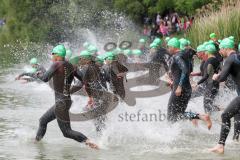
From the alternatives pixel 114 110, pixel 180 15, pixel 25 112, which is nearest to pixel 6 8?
pixel 180 15

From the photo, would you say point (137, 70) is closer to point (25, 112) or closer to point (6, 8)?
point (25, 112)

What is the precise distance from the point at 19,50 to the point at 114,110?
34.0 metres

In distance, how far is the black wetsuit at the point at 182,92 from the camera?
13.0 meters

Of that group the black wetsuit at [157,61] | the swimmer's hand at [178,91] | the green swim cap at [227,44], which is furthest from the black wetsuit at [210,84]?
the black wetsuit at [157,61]

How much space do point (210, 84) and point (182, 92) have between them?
69.0 inches

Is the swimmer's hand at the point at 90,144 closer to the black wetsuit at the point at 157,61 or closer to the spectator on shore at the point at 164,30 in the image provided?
the black wetsuit at the point at 157,61

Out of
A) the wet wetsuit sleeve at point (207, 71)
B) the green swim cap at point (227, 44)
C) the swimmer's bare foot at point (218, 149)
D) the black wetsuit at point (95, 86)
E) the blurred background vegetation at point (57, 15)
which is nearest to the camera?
the swimmer's bare foot at point (218, 149)

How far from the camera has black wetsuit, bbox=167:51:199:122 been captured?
1296 cm

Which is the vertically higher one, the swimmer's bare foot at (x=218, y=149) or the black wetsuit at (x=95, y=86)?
the black wetsuit at (x=95, y=86)

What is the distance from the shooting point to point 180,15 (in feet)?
136

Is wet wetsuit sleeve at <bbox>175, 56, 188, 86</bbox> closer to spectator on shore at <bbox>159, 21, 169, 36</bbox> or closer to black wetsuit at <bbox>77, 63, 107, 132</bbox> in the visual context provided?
black wetsuit at <bbox>77, 63, 107, 132</bbox>

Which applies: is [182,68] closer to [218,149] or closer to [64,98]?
[218,149]

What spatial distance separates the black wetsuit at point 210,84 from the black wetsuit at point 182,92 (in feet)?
3.67

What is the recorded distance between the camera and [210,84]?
1466 cm
